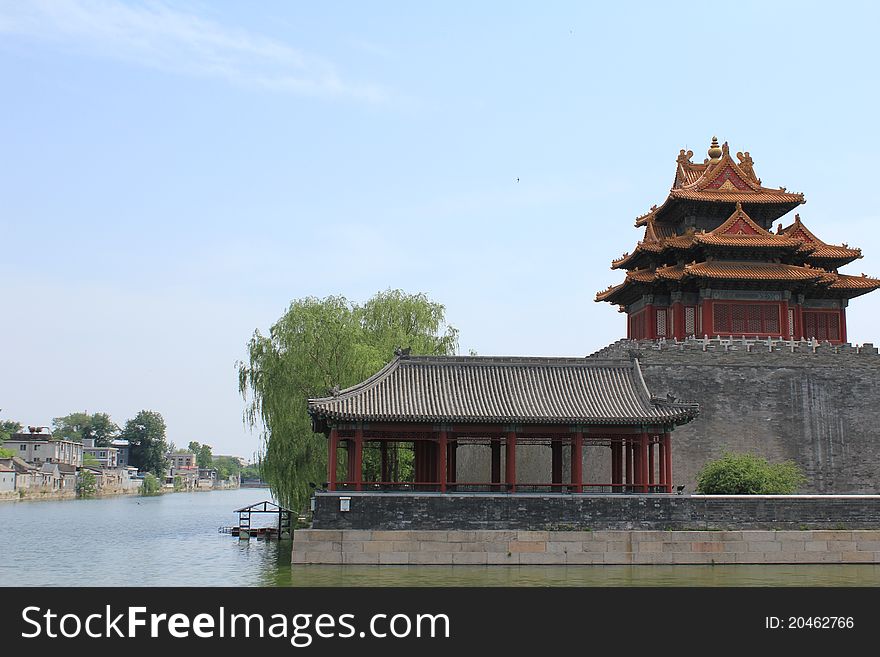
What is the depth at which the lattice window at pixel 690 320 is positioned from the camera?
37156 mm

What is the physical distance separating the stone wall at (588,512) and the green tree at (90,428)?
113 m

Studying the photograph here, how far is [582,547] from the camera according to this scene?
26062 mm

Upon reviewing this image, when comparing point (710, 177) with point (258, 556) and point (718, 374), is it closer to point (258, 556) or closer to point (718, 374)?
point (718, 374)

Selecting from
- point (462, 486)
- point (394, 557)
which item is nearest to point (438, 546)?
point (394, 557)

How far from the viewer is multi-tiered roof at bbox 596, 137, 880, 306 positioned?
1442 inches

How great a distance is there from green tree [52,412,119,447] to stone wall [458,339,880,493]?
109 m

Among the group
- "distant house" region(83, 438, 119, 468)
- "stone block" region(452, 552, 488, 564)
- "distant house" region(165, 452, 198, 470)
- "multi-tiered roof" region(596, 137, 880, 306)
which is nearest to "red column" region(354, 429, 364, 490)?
"stone block" region(452, 552, 488, 564)

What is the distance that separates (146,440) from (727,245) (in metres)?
97.7

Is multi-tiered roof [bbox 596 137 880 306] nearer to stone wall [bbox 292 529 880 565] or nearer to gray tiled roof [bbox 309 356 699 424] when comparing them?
gray tiled roof [bbox 309 356 699 424]

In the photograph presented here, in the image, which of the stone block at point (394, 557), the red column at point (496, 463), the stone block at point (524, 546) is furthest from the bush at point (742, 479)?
the stone block at point (394, 557)

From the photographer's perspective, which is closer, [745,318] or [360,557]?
[360,557]

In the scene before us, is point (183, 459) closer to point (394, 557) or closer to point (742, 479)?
point (394, 557)
